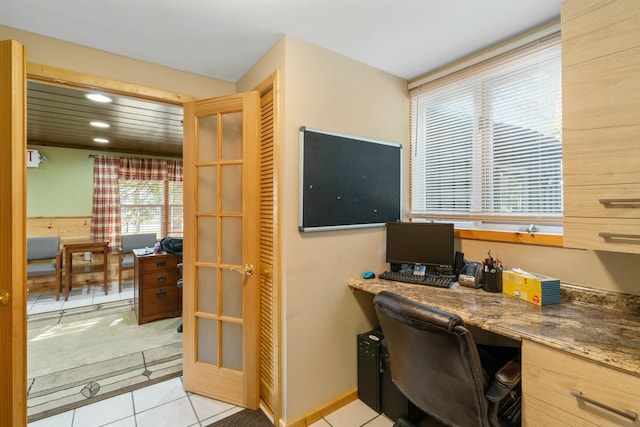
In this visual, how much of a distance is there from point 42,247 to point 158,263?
242 centimetres

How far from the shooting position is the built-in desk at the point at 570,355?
937mm

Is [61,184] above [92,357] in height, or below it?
above

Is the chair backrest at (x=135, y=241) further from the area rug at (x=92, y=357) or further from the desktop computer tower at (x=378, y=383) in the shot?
the desktop computer tower at (x=378, y=383)

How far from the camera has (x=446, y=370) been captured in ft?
3.79

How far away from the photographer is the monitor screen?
190 centimetres

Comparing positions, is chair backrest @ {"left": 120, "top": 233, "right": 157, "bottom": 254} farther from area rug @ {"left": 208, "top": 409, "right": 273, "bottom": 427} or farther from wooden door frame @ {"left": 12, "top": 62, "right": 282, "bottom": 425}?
area rug @ {"left": 208, "top": 409, "right": 273, "bottom": 427}

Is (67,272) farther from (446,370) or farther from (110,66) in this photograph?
(446,370)

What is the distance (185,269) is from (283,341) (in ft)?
3.06

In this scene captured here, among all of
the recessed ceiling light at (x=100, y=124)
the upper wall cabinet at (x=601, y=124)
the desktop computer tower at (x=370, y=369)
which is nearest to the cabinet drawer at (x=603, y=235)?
the upper wall cabinet at (x=601, y=124)

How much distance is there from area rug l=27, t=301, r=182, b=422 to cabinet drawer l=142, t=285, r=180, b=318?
0.11 m

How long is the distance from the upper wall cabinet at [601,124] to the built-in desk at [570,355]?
0.35 metres

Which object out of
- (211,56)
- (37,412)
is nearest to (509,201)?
(211,56)

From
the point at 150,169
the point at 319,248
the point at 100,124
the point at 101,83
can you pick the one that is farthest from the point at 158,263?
the point at 150,169

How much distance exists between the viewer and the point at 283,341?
68.7 inches
